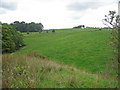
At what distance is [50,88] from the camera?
4.15 m

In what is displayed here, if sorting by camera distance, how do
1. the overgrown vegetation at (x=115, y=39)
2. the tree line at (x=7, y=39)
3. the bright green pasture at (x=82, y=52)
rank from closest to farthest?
1. the overgrown vegetation at (x=115, y=39)
2. the bright green pasture at (x=82, y=52)
3. the tree line at (x=7, y=39)

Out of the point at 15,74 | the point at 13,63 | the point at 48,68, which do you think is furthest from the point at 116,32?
the point at 13,63

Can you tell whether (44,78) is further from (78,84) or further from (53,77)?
(78,84)

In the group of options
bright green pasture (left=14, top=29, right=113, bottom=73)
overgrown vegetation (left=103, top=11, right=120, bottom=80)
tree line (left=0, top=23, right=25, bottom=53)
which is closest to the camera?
overgrown vegetation (left=103, top=11, right=120, bottom=80)

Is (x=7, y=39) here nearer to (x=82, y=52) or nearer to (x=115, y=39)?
(x=82, y=52)

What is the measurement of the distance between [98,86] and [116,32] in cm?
234

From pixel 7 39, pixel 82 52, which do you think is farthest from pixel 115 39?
pixel 7 39

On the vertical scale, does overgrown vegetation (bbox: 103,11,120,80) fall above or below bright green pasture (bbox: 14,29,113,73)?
above

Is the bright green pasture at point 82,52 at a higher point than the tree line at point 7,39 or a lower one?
lower

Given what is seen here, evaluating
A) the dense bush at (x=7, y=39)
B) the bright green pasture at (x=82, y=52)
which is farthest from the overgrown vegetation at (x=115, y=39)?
the dense bush at (x=7, y=39)

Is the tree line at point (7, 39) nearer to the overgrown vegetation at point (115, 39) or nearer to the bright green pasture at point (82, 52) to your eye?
the bright green pasture at point (82, 52)

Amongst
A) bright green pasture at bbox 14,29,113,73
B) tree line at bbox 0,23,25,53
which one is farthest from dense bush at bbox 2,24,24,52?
bright green pasture at bbox 14,29,113,73

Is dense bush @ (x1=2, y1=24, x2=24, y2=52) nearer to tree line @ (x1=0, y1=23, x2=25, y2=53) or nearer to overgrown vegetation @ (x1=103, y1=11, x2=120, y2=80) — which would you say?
tree line @ (x1=0, y1=23, x2=25, y2=53)

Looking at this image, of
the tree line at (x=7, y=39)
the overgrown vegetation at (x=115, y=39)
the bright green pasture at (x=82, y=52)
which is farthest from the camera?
the tree line at (x=7, y=39)
